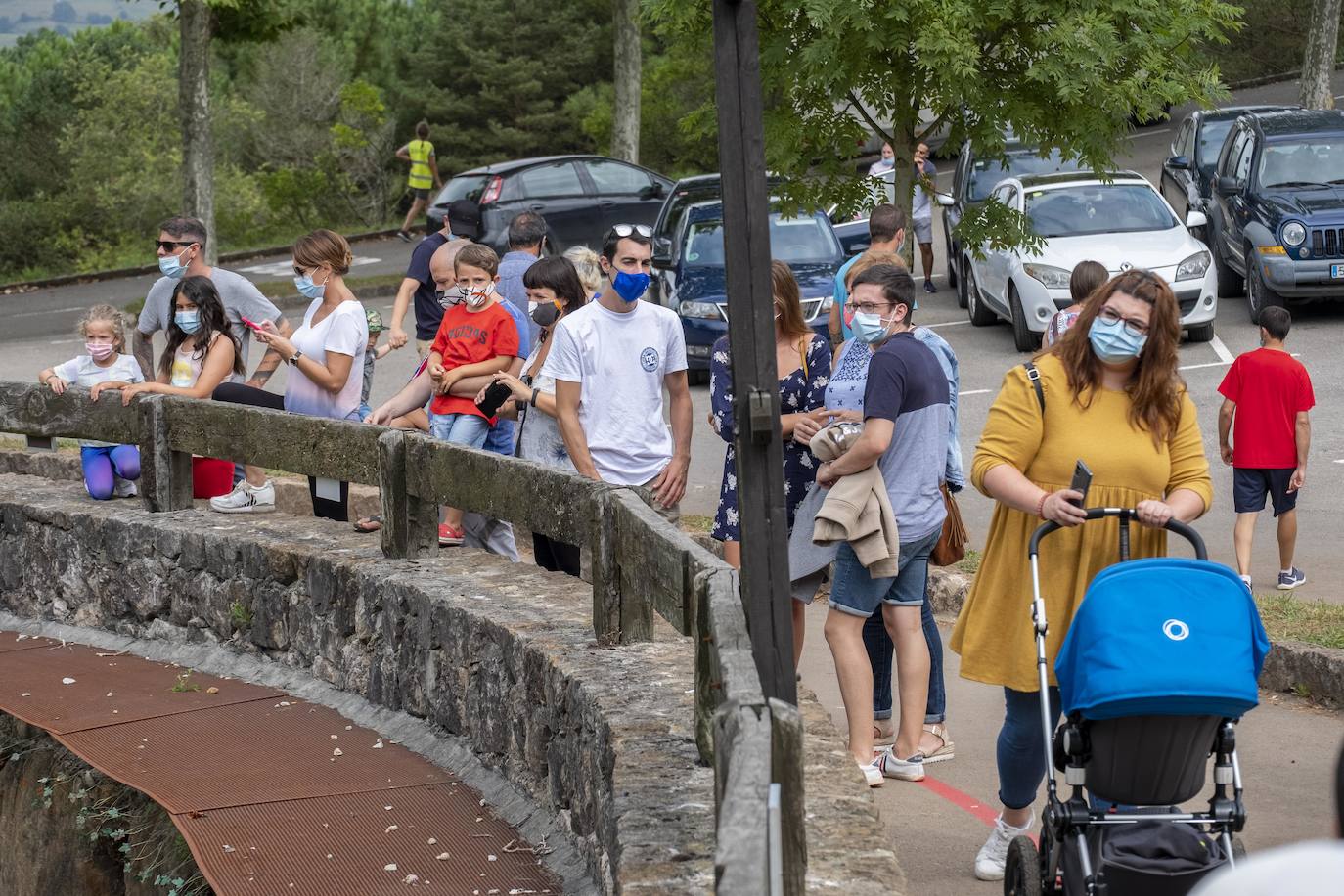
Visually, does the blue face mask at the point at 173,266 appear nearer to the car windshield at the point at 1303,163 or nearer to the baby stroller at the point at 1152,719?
the baby stroller at the point at 1152,719

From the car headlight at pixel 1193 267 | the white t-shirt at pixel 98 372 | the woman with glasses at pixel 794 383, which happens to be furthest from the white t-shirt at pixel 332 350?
the car headlight at pixel 1193 267

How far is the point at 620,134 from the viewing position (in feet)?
86.9

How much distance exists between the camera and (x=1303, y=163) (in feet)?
57.6

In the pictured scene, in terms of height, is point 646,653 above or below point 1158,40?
below

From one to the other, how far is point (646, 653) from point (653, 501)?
0.55 metres

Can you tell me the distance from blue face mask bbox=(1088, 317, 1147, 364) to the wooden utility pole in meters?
1.05

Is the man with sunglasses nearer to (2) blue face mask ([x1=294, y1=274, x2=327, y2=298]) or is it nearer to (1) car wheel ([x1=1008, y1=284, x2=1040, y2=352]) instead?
(2) blue face mask ([x1=294, y1=274, x2=327, y2=298])

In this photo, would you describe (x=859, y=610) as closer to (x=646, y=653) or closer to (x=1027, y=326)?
(x=646, y=653)

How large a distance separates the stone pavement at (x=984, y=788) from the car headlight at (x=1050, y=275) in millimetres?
8377

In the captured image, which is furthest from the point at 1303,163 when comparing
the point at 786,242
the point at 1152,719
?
the point at 1152,719

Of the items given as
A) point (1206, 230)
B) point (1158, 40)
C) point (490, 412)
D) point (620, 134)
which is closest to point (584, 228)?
point (620, 134)

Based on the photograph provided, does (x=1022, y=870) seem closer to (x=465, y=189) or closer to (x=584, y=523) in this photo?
(x=584, y=523)

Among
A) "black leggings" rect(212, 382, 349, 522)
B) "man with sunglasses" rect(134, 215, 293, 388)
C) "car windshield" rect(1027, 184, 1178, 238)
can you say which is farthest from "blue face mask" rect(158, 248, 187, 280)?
"car windshield" rect(1027, 184, 1178, 238)

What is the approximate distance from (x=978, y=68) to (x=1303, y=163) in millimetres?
6634
